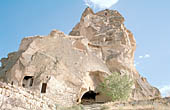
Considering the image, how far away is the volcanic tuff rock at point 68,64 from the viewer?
59.2 ft

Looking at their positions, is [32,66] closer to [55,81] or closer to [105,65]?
[55,81]

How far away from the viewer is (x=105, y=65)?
2411 cm

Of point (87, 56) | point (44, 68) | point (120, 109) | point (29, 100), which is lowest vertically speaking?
point (120, 109)

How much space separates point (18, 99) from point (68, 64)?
13.8 m

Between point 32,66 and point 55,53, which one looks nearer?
point 32,66

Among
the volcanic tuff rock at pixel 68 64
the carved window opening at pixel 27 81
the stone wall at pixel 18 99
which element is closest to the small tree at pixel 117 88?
the volcanic tuff rock at pixel 68 64

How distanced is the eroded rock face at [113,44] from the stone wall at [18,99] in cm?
1747

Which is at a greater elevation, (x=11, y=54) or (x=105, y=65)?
(x=11, y=54)

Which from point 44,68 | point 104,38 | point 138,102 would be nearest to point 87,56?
point 44,68

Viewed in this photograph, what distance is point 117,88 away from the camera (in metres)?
19.5

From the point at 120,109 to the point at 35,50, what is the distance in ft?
47.3

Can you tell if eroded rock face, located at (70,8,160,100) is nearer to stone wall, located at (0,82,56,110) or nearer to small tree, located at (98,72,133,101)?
small tree, located at (98,72,133,101)

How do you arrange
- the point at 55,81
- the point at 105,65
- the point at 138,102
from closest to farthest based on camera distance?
the point at 138,102, the point at 55,81, the point at 105,65

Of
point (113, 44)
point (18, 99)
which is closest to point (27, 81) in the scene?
point (18, 99)
